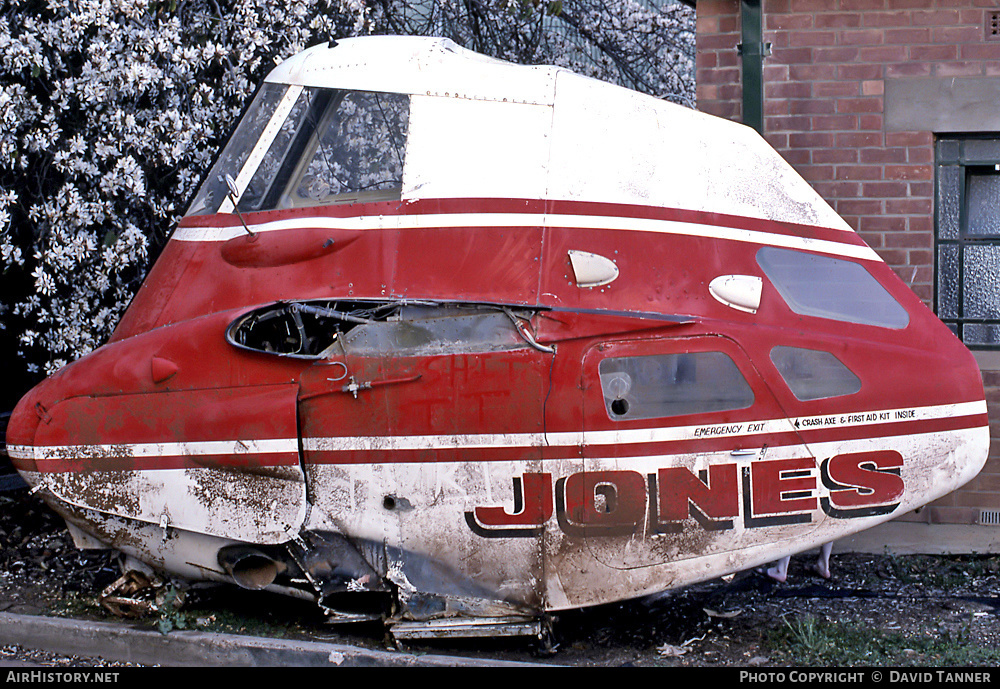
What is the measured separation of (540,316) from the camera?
162 inches

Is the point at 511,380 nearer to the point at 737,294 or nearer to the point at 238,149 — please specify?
the point at 737,294

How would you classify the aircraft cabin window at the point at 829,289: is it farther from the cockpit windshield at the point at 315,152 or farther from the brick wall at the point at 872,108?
the cockpit windshield at the point at 315,152

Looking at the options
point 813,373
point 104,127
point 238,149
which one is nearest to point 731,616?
point 813,373

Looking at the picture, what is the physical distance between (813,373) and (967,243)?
2388 millimetres

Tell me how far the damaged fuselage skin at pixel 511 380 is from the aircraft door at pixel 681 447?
1 cm

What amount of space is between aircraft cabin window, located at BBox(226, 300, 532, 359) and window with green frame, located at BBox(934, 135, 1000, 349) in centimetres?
327

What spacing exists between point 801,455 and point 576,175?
1.69 meters

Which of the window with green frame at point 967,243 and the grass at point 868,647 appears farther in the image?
the window with green frame at point 967,243

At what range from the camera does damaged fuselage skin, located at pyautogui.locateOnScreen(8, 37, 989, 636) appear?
4.11 metres

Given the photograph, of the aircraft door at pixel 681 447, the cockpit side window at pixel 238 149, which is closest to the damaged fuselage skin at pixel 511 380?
the aircraft door at pixel 681 447

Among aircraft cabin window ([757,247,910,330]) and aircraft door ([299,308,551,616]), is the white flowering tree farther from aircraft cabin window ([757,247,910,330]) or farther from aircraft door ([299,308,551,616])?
aircraft cabin window ([757,247,910,330])

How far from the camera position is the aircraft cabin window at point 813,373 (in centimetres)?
414

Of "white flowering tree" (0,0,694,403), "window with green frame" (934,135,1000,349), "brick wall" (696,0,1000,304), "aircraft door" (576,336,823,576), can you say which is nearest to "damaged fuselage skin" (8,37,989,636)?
"aircraft door" (576,336,823,576)
